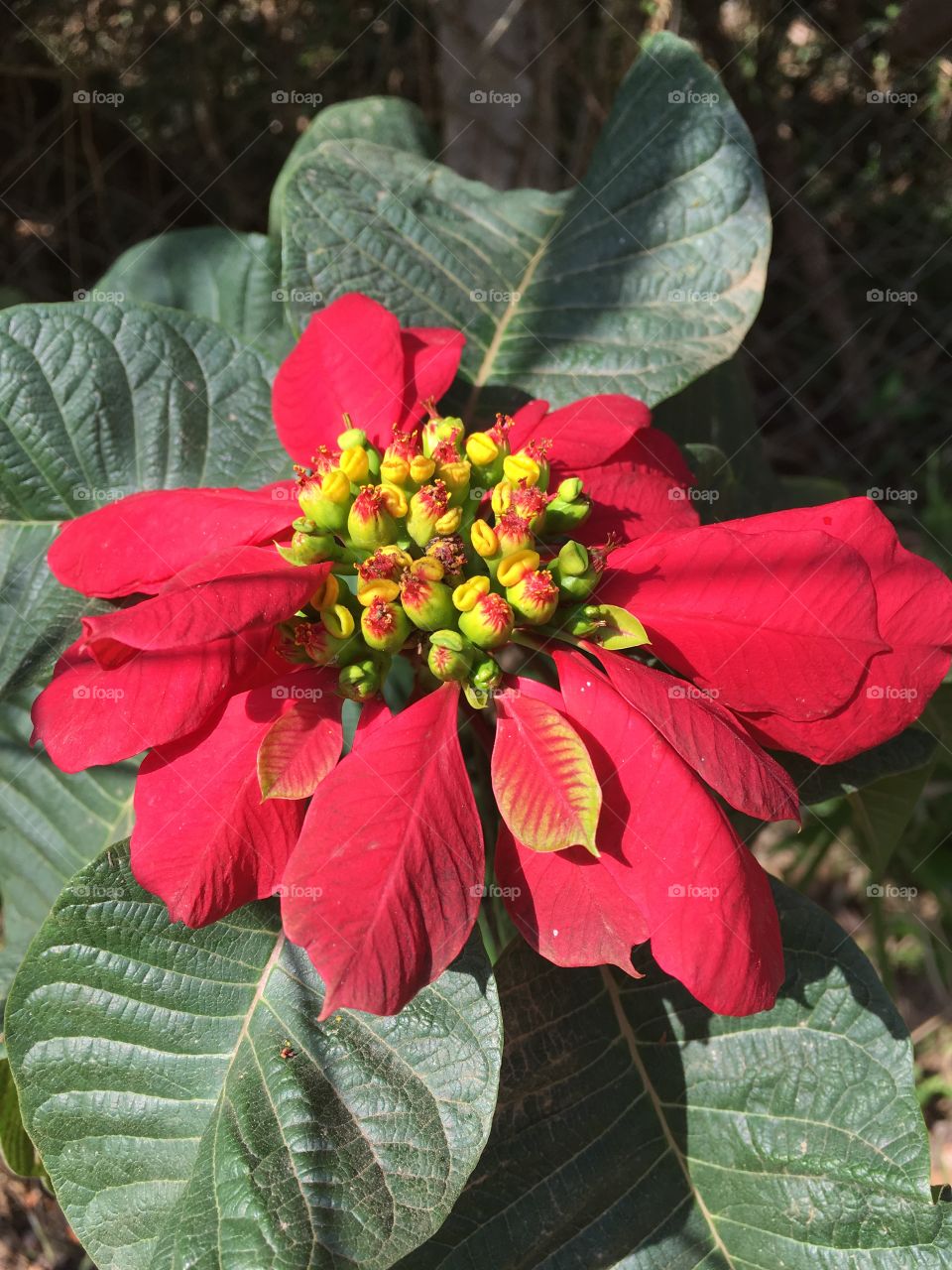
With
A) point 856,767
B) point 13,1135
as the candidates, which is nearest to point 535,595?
point 856,767

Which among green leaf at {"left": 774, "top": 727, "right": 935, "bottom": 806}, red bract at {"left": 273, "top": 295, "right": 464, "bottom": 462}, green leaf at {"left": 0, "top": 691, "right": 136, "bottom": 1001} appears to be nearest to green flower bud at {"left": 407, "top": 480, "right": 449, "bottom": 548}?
red bract at {"left": 273, "top": 295, "right": 464, "bottom": 462}

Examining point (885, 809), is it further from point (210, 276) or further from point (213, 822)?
point (210, 276)

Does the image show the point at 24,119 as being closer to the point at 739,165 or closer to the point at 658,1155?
the point at 739,165

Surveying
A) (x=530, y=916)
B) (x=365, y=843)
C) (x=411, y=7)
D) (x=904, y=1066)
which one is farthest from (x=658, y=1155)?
(x=411, y=7)

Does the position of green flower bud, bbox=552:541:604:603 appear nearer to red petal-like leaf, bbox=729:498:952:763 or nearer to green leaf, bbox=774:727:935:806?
red petal-like leaf, bbox=729:498:952:763

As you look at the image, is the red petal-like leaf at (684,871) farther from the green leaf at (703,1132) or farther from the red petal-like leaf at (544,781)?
the green leaf at (703,1132)
